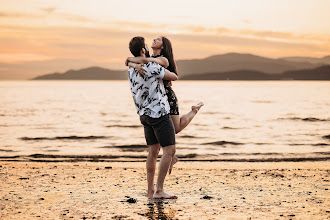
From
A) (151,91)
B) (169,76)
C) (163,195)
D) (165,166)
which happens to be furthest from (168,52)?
(163,195)

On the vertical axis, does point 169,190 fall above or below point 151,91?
below

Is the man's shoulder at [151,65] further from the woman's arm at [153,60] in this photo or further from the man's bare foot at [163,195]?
the man's bare foot at [163,195]

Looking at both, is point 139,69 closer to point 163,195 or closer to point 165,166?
point 165,166

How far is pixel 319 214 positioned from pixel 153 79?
2.56 meters

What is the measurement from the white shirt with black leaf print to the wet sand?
1208 mm

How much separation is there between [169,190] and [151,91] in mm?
1746

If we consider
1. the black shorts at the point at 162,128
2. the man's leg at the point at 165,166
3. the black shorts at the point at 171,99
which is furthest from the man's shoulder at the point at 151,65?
the man's leg at the point at 165,166

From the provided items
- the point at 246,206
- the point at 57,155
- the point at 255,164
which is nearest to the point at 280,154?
the point at 255,164

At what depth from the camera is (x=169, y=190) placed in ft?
21.5

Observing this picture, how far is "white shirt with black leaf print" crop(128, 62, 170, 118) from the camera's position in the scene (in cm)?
553

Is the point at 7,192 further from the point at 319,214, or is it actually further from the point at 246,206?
the point at 319,214

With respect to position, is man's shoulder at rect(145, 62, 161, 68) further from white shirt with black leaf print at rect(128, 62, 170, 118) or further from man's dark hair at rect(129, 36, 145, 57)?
man's dark hair at rect(129, 36, 145, 57)

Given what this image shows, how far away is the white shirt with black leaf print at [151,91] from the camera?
553cm

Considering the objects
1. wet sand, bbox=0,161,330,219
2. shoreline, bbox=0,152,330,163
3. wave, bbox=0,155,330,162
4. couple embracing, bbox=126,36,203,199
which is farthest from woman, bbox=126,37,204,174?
wave, bbox=0,155,330,162
